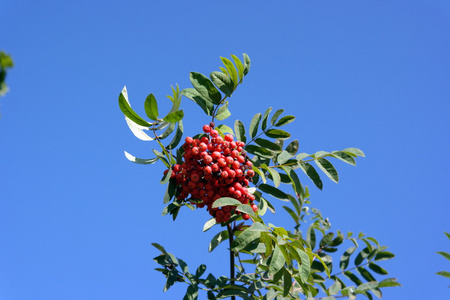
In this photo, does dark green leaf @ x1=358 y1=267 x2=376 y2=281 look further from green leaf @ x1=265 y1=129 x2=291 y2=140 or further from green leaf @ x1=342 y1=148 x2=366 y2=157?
green leaf @ x1=265 y1=129 x2=291 y2=140

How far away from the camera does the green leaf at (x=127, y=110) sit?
2.29 m

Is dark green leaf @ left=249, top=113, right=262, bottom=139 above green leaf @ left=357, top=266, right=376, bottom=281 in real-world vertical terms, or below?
above

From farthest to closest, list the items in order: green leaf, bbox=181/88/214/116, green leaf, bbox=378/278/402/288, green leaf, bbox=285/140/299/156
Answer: green leaf, bbox=378/278/402/288, green leaf, bbox=285/140/299/156, green leaf, bbox=181/88/214/116

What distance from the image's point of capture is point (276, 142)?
2707mm

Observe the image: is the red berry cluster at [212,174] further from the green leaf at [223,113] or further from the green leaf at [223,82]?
the green leaf at [223,82]

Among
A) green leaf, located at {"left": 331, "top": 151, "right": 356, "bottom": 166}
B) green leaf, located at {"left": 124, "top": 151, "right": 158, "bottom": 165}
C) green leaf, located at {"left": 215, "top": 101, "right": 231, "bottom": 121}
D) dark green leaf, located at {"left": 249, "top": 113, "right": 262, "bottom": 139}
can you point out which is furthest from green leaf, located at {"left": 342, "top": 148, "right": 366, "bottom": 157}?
green leaf, located at {"left": 124, "top": 151, "right": 158, "bottom": 165}

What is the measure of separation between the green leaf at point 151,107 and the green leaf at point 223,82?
0.35 meters

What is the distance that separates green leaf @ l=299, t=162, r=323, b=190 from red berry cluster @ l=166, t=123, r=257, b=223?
316mm

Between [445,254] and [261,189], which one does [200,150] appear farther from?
[445,254]

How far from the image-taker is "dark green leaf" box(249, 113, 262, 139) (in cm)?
262

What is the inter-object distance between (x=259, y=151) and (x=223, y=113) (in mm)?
306

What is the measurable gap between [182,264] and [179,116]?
0.95m

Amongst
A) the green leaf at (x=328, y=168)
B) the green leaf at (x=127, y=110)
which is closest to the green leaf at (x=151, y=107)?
the green leaf at (x=127, y=110)


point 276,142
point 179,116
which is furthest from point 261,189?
point 179,116
